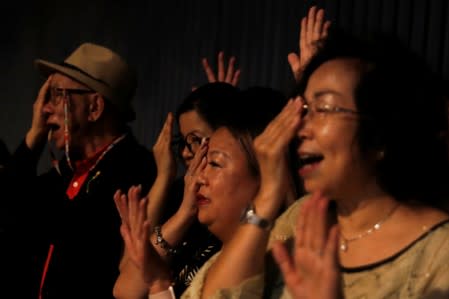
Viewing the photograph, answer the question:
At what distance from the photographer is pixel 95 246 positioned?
8.15 feet

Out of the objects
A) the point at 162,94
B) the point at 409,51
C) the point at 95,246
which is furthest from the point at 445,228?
the point at 162,94

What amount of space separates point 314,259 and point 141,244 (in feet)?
2.22

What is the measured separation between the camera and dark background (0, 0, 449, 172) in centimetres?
247

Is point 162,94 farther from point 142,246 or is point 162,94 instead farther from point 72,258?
point 142,246

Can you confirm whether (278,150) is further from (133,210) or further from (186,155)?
(186,155)

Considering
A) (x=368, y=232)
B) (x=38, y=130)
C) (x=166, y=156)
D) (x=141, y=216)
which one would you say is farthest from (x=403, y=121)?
(x=38, y=130)

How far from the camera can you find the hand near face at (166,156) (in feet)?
7.72

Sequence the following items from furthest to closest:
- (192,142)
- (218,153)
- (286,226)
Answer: (192,142) < (218,153) < (286,226)

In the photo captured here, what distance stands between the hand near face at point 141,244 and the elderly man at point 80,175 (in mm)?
723

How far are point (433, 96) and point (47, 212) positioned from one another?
161 cm

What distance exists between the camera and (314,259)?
1.14 metres

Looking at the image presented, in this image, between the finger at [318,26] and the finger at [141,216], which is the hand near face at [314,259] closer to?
the finger at [141,216]

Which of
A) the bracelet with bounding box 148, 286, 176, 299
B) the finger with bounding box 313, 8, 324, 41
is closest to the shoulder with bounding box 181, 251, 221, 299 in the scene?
the bracelet with bounding box 148, 286, 176, 299

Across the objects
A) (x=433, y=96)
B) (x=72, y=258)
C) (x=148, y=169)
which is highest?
(x=433, y=96)
